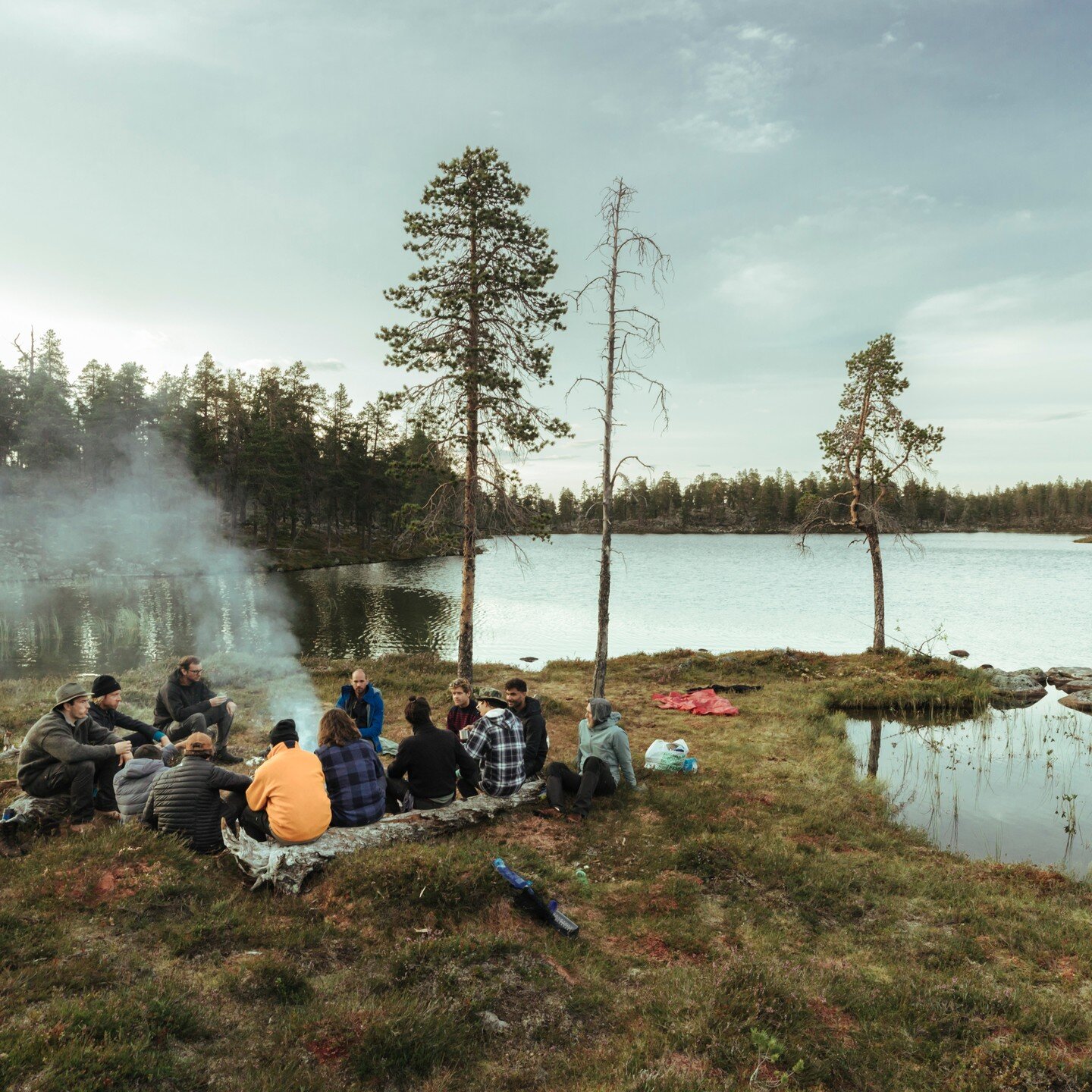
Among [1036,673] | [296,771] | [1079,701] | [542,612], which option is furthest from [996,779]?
[542,612]

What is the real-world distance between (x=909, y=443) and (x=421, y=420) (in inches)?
678

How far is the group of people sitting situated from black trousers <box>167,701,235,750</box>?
0.12 feet

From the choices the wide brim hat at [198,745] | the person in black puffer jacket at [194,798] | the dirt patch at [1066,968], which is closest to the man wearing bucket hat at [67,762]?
the person in black puffer jacket at [194,798]

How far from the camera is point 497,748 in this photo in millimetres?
8602

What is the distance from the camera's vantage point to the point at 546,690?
18.8 metres

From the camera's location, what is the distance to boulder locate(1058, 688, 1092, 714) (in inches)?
716

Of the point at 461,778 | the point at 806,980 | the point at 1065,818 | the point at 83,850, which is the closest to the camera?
the point at 806,980

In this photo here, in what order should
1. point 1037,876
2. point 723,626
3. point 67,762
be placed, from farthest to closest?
point 723,626
point 1037,876
point 67,762

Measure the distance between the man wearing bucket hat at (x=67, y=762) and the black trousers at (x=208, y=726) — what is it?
7.33 feet

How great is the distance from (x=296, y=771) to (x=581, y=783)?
4129 millimetres

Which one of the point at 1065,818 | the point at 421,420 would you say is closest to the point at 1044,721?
the point at 1065,818

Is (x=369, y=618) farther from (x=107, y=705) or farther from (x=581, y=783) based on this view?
(x=581, y=783)

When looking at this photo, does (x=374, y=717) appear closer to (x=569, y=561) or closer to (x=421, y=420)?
(x=421, y=420)

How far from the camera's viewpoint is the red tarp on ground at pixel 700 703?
16.5m
